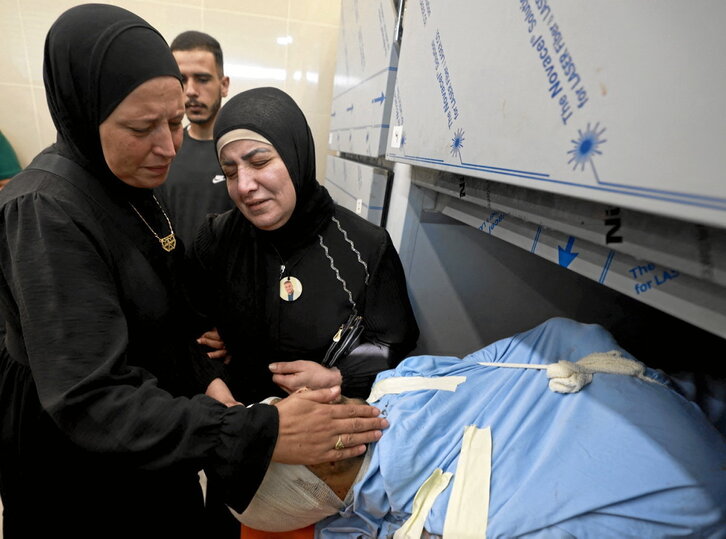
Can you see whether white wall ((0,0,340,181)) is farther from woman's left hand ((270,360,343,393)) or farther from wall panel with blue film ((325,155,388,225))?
woman's left hand ((270,360,343,393))

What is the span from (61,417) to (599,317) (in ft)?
4.56

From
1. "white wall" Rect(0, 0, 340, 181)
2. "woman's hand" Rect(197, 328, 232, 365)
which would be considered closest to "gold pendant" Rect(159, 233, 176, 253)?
"woman's hand" Rect(197, 328, 232, 365)

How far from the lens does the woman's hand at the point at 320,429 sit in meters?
0.66

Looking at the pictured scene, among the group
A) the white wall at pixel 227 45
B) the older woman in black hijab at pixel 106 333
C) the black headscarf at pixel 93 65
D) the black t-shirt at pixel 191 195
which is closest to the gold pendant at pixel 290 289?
the older woman in black hijab at pixel 106 333

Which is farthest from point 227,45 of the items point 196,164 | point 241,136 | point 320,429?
point 320,429

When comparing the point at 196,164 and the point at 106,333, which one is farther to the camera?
the point at 196,164

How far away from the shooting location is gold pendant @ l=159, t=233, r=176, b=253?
81 cm

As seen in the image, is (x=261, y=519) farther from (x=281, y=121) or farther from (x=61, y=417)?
(x=281, y=121)

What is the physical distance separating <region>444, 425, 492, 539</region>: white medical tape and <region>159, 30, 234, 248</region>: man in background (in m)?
1.53

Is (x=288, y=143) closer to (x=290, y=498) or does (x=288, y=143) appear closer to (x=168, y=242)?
(x=168, y=242)

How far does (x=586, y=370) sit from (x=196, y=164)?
5.88ft

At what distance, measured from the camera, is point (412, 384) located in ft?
2.71

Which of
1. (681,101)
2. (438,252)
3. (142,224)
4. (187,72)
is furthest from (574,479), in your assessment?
(187,72)

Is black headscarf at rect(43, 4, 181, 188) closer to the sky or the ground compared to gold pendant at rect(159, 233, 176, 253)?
closer to the sky
